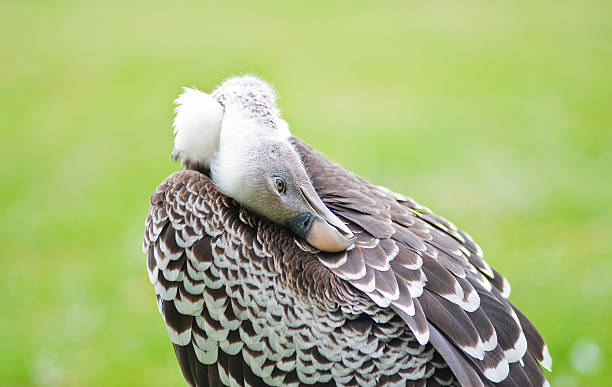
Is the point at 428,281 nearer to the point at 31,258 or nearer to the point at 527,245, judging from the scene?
the point at 527,245

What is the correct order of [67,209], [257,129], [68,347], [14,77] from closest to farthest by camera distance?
[257,129]
[68,347]
[67,209]
[14,77]

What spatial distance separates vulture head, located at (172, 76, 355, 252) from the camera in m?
4.12

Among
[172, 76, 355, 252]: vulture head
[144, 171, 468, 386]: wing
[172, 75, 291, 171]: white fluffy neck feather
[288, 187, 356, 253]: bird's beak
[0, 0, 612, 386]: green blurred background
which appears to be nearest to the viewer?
[144, 171, 468, 386]: wing

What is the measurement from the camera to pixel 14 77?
591 inches

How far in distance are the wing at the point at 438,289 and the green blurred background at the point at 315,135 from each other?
2.52 meters

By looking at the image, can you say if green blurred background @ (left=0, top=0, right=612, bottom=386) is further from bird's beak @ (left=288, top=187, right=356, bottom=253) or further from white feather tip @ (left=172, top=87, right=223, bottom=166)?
bird's beak @ (left=288, top=187, right=356, bottom=253)

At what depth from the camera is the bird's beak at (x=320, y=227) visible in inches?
155

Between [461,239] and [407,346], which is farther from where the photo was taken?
[461,239]

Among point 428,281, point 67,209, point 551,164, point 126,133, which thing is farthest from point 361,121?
point 428,281

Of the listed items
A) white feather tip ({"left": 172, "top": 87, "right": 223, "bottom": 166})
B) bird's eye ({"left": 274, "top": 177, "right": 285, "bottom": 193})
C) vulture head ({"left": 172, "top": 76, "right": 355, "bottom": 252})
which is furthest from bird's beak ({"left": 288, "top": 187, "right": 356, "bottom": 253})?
white feather tip ({"left": 172, "top": 87, "right": 223, "bottom": 166})

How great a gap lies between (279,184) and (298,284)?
68 centimetres

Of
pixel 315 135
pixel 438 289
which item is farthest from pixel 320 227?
pixel 315 135

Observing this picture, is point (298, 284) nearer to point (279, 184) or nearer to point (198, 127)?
point (279, 184)

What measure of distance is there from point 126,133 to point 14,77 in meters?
4.24
